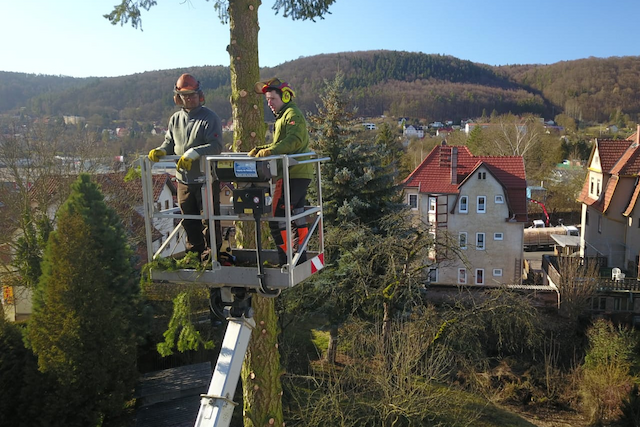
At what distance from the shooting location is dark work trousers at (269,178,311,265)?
18.0 feet

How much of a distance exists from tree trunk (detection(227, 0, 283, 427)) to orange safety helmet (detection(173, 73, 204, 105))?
1072mm

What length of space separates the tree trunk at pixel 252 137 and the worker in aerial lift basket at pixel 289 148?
120 centimetres

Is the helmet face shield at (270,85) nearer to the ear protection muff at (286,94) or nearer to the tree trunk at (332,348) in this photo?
the ear protection muff at (286,94)

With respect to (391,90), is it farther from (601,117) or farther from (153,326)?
(153,326)

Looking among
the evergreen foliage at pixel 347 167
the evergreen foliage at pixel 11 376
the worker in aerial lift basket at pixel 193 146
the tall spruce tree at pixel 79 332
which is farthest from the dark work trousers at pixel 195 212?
the evergreen foliage at pixel 347 167

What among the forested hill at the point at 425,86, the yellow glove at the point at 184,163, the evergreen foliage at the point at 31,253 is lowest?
the evergreen foliage at the point at 31,253

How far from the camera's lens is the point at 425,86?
407 feet

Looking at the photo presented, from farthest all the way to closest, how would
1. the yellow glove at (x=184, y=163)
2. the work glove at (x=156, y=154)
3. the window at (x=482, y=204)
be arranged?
the window at (x=482, y=204)
the work glove at (x=156, y=154)
the yellow glove at (x=184, y=163)

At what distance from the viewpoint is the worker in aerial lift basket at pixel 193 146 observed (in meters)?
5.38

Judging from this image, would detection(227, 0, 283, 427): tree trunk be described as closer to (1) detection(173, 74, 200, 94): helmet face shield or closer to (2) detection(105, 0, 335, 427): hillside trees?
(2) detection(105, 0, 335, 427): hillside trees

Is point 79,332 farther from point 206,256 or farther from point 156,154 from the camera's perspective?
point 156,154

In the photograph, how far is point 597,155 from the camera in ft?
99.8

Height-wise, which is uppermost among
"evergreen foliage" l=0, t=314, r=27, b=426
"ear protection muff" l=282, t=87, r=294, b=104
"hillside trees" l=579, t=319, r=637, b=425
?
"ear protection muff" l=282, t=87, r=294, b=104

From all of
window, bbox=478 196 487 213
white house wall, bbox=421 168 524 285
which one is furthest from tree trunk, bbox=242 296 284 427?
window, bbox=478 196 487 213
